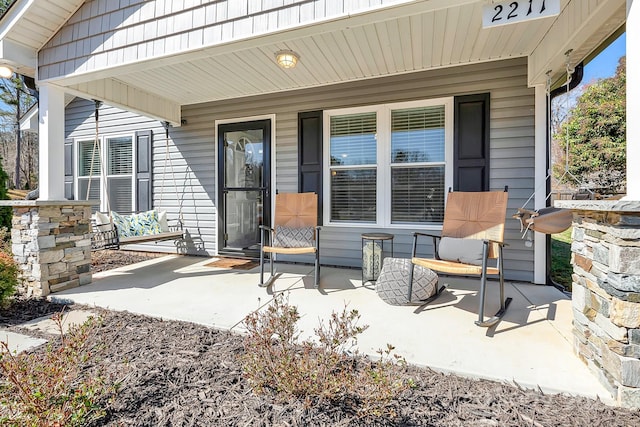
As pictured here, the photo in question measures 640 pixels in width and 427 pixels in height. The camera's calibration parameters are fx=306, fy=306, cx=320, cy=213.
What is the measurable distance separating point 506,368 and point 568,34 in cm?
276

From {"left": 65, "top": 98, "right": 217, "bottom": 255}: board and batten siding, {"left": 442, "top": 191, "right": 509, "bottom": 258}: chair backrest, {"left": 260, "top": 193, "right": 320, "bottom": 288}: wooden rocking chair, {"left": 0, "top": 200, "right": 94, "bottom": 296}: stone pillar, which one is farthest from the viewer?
{"left": 65, "top": 98, "right": 217, "bottom": 255}: board and batten siding

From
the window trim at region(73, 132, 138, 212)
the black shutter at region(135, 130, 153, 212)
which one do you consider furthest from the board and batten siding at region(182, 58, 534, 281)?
the window trim at region(73, 132, 138, 212)

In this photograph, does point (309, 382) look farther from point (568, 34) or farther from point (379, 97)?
point (379, 97)

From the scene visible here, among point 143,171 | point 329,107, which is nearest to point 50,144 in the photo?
point 143,171

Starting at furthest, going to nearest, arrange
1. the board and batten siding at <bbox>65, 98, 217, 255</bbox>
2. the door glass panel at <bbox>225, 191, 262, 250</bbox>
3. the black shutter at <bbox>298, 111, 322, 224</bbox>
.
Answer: the board and batten siding at <bbox>65, 98, 217, 255</bbox> → the door glass panel at <bbox>225, 191, 262, 250</bbox> → the black shutter at <bbox>298, 111, 322, 224</bbox>

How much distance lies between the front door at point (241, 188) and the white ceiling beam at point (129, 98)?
90 centimetres

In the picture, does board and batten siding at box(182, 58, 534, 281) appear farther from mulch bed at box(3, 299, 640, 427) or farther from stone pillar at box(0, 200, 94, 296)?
mulch bed at box(3, 299, 640, 427)

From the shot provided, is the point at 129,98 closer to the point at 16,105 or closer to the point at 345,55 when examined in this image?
the point at 345,55

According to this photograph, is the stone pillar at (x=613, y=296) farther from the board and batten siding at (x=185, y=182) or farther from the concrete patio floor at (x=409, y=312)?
the board and batten siding at (x=185, y=182)

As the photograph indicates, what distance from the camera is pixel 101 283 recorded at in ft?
12.1

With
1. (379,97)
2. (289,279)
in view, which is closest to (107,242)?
(289,279)

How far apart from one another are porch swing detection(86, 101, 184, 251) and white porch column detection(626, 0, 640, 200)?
482 centimetres

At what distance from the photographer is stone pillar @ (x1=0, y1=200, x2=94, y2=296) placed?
3.21 meters

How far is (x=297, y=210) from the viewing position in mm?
4062
